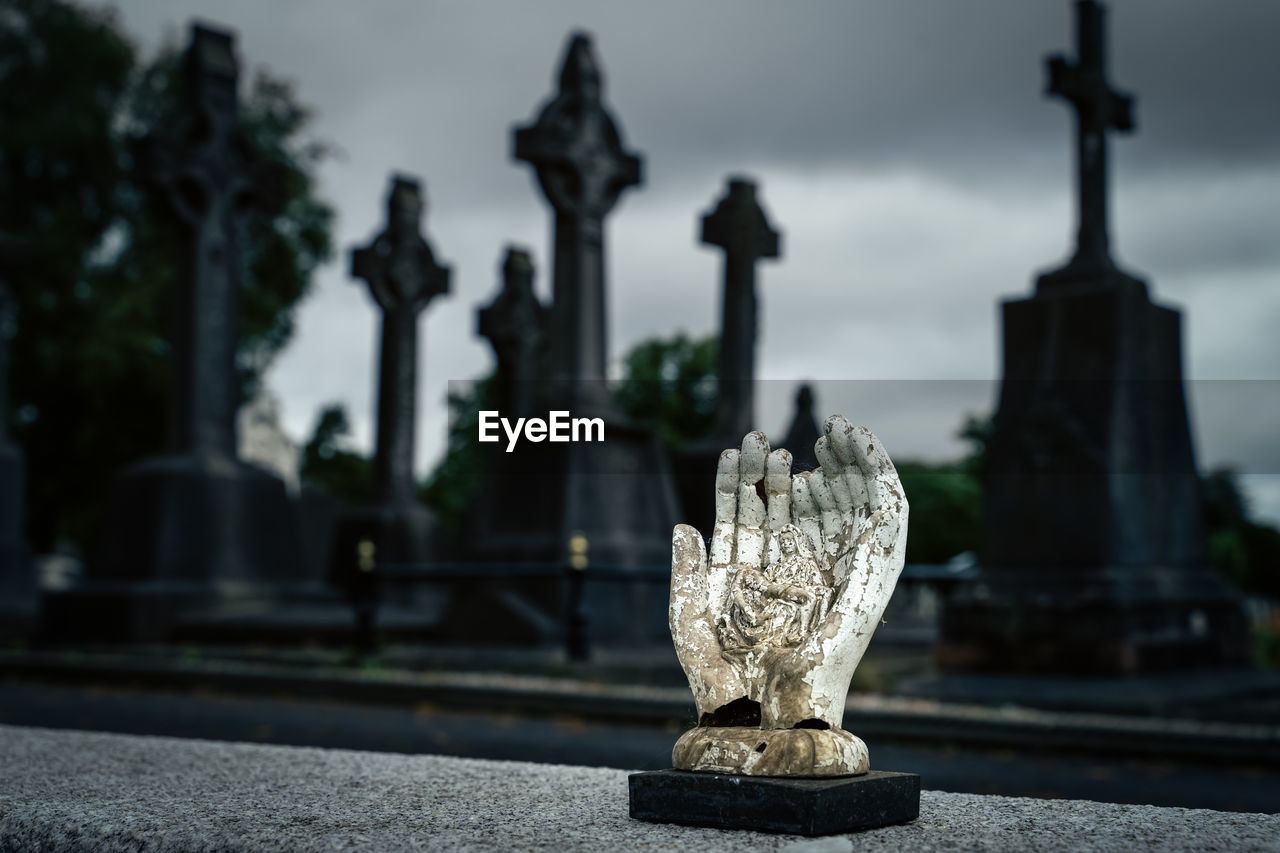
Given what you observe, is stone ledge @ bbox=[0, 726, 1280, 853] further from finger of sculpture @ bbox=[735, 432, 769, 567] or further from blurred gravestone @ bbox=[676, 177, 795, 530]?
blurred gravestone @ bbox=[676, 177, 795, 530]

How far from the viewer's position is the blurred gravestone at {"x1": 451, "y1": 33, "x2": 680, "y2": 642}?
1448 cm

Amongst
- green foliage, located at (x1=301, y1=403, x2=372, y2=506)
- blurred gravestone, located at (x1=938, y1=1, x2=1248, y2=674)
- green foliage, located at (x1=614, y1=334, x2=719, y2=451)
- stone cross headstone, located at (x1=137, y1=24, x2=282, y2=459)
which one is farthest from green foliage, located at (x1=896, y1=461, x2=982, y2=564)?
blurred gravestone, located at (x1=938, y1=1, x2=1248, y2=674)

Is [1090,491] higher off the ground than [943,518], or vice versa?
[943,518]

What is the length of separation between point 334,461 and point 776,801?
42.5 metres

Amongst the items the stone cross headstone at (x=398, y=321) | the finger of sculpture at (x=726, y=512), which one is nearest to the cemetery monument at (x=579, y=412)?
the stone cross headstone at (x=398, y=321)

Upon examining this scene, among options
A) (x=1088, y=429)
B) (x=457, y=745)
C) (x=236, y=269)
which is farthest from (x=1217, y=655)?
(x=236, y=269)

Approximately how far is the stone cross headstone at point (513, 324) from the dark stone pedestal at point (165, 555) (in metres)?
4.61

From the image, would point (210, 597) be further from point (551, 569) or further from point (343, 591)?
point (551, 569)

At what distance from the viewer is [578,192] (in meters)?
15.5

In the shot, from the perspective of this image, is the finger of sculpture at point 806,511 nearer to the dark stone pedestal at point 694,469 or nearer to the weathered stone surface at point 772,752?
the weathered stone surface at point 772,752

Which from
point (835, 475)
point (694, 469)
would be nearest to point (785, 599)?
point (835, 475)

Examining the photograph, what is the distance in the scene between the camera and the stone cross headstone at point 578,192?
15.3m

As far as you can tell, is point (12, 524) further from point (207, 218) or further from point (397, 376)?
point (397, 376)

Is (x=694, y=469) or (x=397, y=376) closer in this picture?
(x=694, y=469)
